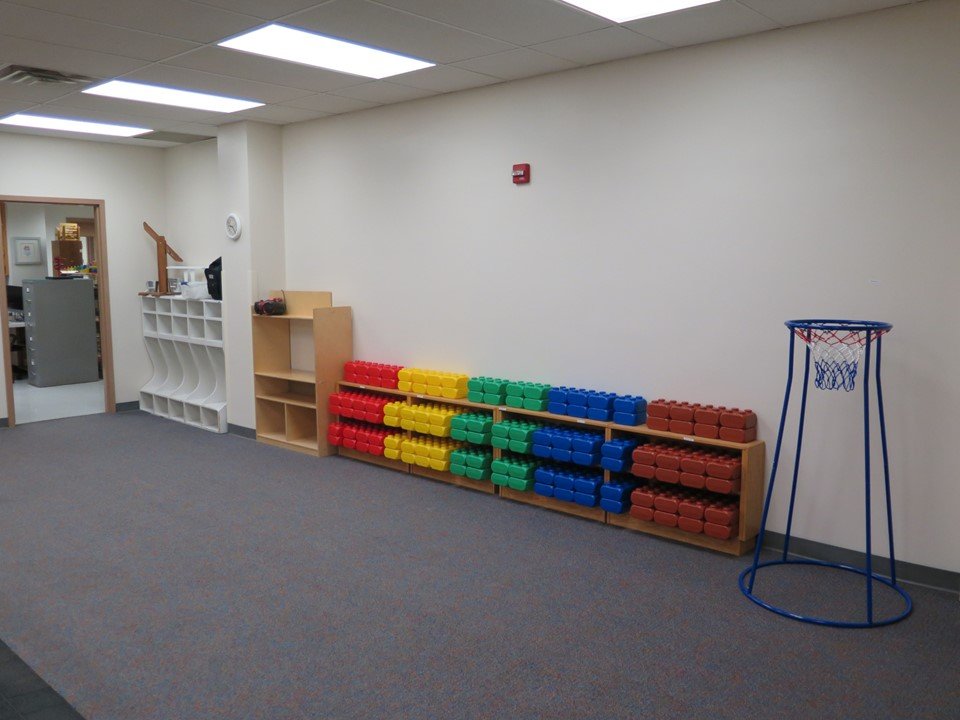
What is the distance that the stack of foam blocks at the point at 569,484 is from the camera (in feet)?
15.8

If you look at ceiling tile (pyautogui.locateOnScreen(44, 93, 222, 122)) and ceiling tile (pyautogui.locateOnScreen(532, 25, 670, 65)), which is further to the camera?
ceiling tile (pyautogui.locateOnScreen(44, 93, 222, 122))

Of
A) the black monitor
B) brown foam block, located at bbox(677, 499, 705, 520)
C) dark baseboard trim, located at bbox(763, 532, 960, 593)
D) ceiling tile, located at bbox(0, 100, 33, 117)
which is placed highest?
ceiling tile, located at bbox(0, 100, 33, 117)

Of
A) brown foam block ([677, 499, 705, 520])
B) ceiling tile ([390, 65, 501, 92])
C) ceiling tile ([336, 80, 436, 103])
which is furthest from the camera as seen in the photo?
ceiling tile ([336, 80, 436, 103])

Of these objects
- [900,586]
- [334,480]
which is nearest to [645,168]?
[900,586]

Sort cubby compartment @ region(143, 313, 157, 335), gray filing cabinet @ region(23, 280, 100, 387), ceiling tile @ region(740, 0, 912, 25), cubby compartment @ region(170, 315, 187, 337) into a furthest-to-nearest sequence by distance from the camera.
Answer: gray filing cabinet @ region(23, 280, 100, 387), cubby compartment @ region(143, 313, 157, 335), cubby compartment @ region(170, 315, 187, 337), ceiling tile @ region(740, 0, 912, 25)

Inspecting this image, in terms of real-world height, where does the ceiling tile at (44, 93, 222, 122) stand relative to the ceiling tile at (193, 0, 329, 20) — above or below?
above

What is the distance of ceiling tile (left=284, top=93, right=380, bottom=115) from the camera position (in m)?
5.98

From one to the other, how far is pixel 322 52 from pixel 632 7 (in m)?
1.97

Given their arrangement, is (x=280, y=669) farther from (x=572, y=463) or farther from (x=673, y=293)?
(x=673, y=293)

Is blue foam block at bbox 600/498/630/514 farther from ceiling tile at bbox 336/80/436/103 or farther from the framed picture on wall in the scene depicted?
the framed picture on wall

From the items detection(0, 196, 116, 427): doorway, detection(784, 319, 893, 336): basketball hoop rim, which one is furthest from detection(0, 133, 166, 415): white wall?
detection(784, 319, 893, 336): basketball hoop rim

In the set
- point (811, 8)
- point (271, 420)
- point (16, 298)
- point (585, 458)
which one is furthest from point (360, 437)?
point (16, 298)

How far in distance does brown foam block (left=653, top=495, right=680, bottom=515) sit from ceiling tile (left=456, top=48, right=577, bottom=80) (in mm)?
2853

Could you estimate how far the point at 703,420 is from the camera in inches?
175
